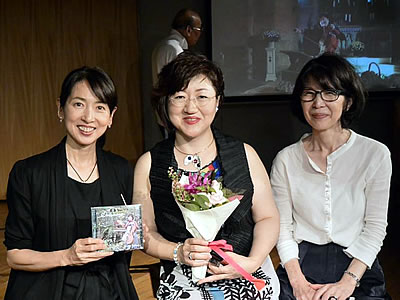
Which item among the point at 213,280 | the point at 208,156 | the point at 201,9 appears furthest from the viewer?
the point at 201,9

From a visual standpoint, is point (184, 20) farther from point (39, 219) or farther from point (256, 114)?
point (39, 219)

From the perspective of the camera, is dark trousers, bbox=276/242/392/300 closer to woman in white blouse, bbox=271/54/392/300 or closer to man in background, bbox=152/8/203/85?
woman in white blouse, bbox=271/54/392/300

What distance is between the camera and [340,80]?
7.40 ft

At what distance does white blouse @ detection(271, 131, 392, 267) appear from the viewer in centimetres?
224

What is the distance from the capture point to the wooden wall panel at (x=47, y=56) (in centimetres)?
575

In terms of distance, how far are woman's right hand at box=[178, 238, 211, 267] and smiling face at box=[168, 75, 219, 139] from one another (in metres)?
0.43

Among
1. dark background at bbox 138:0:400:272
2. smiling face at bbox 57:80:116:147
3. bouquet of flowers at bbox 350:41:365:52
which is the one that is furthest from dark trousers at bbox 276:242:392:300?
bouquet of flowers at bbox 350:41:365:52

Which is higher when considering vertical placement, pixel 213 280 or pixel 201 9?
pixel 201 9

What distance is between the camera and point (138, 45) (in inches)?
239

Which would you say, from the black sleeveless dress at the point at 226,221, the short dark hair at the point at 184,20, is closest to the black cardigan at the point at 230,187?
the black sleeveless dress at the point at 226,221

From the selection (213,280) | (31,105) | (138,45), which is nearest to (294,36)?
(138,45)

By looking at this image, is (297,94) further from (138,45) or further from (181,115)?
(138,45)

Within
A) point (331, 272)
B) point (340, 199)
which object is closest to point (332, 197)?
point (340, 199)

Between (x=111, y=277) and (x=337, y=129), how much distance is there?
1.08 meters
